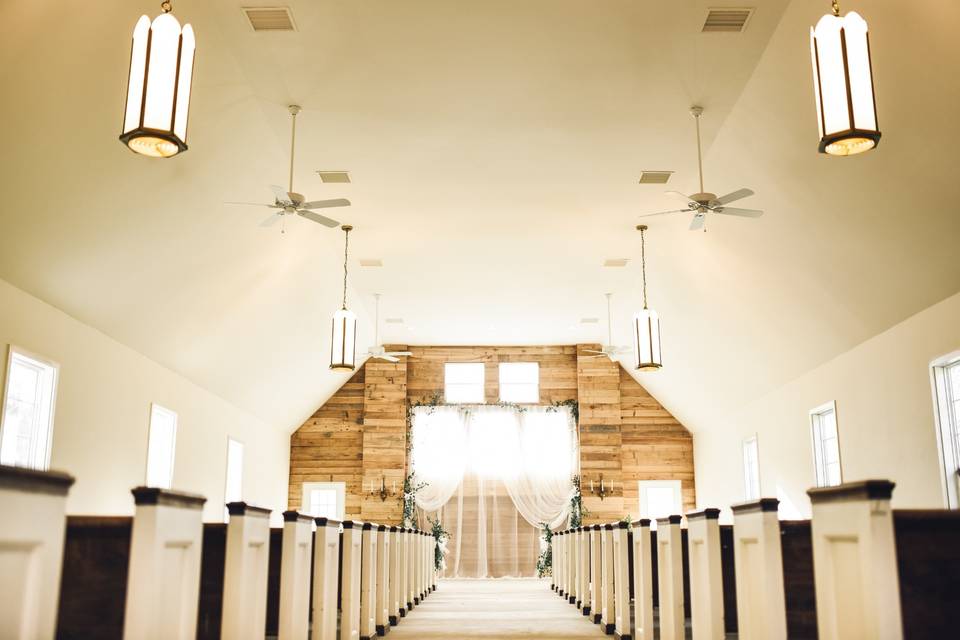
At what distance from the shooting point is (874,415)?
8547mm

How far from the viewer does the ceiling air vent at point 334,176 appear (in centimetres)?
823

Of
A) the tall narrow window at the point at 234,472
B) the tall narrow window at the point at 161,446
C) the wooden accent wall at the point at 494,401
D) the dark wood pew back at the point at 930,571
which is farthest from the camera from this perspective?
the wooden accent wall at the point at 494,401

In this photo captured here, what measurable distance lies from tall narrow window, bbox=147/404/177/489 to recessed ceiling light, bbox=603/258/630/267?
550 cm

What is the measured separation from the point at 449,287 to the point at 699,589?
8.21 metres

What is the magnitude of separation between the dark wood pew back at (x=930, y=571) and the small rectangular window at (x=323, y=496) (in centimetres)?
1350

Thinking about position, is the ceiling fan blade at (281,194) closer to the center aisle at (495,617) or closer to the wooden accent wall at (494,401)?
the center aisle at (495,617)

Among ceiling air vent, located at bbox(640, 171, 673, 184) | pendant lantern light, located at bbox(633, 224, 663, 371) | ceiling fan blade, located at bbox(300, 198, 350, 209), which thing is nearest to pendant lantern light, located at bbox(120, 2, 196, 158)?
ceiling fan blade, located at bbox(300, 198, 350, 209)

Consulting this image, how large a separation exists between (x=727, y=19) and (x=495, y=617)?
5.73 meters

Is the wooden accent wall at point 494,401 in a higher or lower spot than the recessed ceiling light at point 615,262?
lower

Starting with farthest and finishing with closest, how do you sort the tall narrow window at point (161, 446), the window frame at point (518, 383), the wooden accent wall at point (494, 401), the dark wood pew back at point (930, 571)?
the window frame at point (518, 383) < the wooden accent wall at point (494, 401) < the tall narrow window at point (161, 446) < the dark wood pew back at point (930, 571)

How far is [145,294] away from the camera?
816cm

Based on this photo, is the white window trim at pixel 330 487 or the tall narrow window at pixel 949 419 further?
the white window trim at pixel 330 487

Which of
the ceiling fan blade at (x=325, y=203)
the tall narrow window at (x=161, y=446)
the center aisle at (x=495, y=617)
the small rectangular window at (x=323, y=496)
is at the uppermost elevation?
the ceiling fan blade at (x=325, y=203)

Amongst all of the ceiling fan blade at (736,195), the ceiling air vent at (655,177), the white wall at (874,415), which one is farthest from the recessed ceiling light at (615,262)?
the ceiling fan blade at (736,195)
